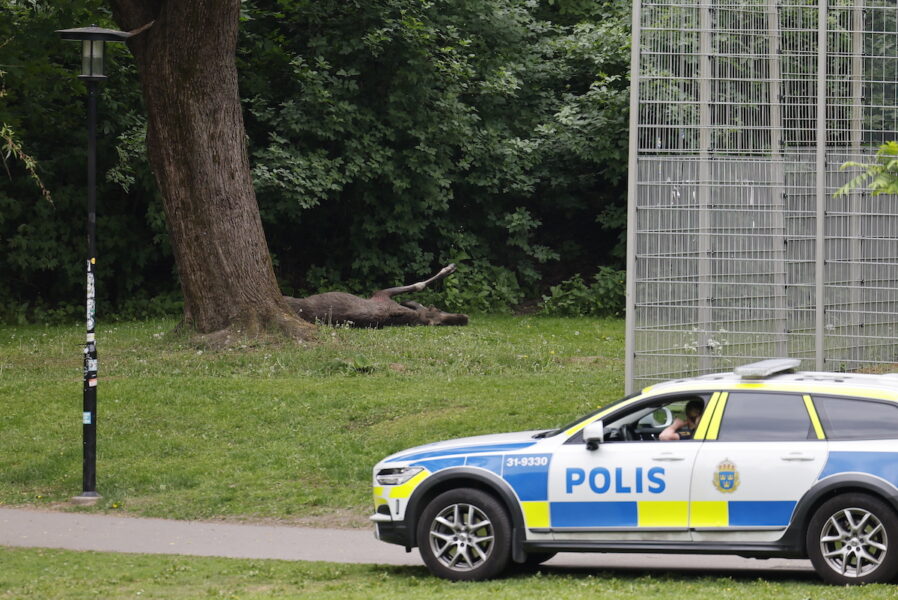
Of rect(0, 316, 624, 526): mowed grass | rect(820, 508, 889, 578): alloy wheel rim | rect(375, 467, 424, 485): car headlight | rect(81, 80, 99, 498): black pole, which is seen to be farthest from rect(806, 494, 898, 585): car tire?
rect(81, 80, 99, 498): black pole

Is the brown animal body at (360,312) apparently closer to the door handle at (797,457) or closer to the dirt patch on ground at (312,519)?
the dirt patch on ground at (312,519)

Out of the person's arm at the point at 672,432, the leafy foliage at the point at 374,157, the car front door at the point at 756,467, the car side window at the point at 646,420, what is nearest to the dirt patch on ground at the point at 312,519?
the car side window at the point at 646,420

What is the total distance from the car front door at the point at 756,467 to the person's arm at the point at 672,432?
0.24 m

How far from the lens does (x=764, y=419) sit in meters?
9.02

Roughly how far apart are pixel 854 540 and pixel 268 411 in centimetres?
876

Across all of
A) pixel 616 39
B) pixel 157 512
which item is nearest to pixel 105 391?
pixel 157 512

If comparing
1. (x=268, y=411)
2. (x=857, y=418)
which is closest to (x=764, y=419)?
(x=857, y=418)

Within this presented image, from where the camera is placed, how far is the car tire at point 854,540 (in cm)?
845

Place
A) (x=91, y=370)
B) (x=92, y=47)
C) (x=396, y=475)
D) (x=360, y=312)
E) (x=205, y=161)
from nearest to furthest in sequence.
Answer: (x=396, y=475) → (x=91, y=370) → (x=92, y=47) → (x=205, y=161) → (x=360, y=312)

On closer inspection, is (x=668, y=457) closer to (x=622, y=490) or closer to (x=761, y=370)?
(x=622, y=490)

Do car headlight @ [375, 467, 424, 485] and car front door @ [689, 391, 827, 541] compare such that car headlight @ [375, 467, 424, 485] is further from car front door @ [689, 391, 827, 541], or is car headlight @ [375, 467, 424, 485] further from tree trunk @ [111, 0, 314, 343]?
tree trunk @ [111, 0, 314, 343]

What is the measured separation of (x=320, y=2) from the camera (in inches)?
1160

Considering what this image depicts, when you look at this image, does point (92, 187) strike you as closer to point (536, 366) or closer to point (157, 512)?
point (157, 512)

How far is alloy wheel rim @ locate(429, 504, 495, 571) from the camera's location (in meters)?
9.28
